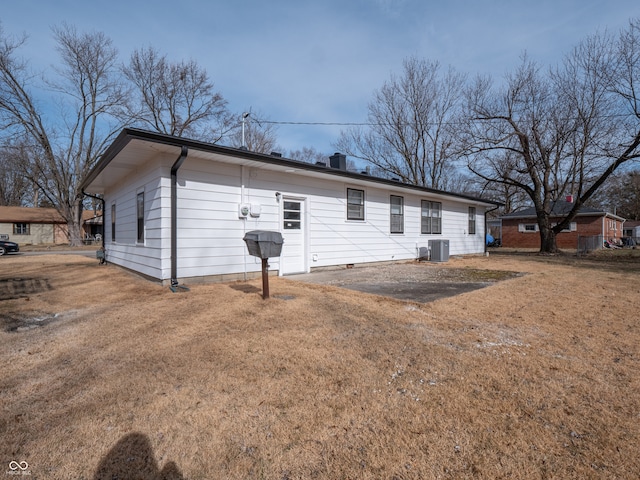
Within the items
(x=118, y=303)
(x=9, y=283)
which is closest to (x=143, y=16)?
(x=9, y=283)

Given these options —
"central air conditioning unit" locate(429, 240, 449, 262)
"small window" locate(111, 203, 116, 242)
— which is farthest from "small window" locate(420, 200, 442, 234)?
"small window" locate(111, 203, 116, 242)

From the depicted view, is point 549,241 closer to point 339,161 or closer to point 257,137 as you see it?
point 339,161

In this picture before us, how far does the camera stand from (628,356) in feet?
9.77

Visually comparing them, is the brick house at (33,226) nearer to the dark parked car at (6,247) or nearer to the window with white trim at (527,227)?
the dark parked car at (6,247)

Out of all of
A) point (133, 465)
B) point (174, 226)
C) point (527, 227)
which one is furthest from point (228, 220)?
point (527, 227)

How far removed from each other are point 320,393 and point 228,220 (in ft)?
17.4

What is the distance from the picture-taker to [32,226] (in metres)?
32.5

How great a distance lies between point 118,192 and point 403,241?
9.18 metres

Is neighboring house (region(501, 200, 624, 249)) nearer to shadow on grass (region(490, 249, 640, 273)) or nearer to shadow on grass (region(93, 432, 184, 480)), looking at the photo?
shadow on grass (region(490, 249, 640, 273))

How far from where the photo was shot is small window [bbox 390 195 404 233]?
11.2m

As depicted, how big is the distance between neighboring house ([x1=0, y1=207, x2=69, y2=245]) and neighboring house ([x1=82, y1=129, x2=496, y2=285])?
28.2m

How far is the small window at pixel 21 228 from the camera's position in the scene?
31562mm

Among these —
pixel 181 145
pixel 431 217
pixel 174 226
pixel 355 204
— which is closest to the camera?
pixel 181 145

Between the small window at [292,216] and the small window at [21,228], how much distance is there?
36.4 metres
